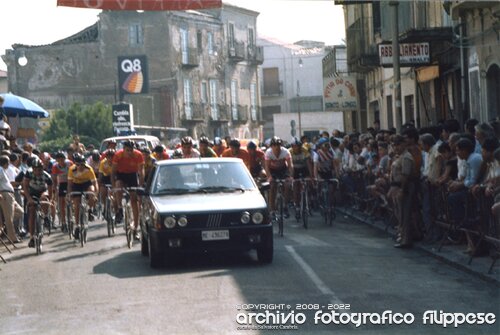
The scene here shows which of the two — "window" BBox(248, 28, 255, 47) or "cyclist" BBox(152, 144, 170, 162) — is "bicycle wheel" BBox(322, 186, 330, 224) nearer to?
"cyclist" BBox(152, 144, 170, 162)

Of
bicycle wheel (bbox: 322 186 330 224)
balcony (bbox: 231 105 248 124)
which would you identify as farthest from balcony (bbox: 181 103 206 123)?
bicycle wheel (bbox: 322 186 330 224)

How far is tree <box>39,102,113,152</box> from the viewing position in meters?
65.1

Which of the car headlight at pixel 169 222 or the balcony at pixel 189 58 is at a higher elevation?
the balcony at pixel 189 58

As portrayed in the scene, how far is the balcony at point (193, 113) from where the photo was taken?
76.7 metres

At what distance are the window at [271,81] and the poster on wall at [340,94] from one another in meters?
59.4

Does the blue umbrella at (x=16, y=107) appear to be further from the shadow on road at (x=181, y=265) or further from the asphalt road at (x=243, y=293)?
the shadow on road at (x=181, y=265)

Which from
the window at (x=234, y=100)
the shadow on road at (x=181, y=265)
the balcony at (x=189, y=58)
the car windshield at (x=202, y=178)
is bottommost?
the shadow on road at (x=181, y=265)

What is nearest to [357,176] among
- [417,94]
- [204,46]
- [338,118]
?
[417,94]

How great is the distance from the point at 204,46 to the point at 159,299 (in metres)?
67.7

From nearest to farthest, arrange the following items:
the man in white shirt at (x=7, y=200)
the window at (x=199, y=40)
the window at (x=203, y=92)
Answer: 1. the man in white shirt at (x=7, y=200)
2. the window at (x=199, y=40)
3. the window at (x=203, y=92)

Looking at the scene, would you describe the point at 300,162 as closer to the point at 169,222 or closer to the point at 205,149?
the point at 205,149

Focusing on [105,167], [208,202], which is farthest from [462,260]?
[105,167]

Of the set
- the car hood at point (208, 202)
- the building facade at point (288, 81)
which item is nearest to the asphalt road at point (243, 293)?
the car hood at point (208, 202)

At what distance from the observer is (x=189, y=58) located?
77062 millimetres
